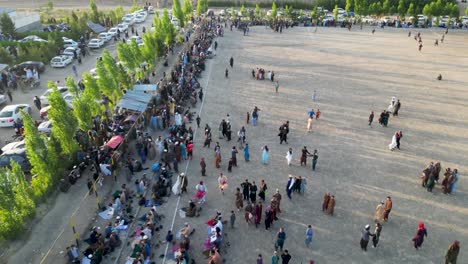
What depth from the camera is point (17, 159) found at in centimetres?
1942

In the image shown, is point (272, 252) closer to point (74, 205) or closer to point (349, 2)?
point (74, 205)

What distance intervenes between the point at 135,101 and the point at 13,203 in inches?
449

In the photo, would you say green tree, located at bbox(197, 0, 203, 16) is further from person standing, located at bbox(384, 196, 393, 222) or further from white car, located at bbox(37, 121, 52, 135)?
person standing, located at bbox(384, 196, 393, 222)

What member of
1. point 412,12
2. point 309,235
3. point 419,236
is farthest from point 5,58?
point 412,12

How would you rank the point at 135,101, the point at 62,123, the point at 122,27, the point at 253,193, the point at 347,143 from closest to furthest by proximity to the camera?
the point at 253,193, the point at 62,123, the point at 347,143, the point at 135,101, the point at 122,27

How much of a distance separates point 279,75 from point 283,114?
28.8 feet

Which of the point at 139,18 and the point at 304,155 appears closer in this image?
the point at 304,155

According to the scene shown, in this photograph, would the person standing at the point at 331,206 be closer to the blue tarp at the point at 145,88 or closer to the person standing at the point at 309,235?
the person standing at the point at 309,235

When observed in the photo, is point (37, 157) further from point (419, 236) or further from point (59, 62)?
point (59, 62)

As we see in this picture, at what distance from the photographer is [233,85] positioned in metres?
31.4

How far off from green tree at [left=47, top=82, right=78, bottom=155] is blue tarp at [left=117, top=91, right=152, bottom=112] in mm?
5256

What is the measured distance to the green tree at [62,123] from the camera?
18109 mm

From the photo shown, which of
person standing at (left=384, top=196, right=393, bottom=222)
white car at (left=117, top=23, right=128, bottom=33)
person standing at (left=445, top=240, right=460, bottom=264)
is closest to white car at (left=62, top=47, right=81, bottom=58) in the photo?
white car at (left=117, top=23, right=128, bottom=33)

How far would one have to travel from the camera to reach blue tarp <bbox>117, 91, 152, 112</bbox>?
23.8 meters
